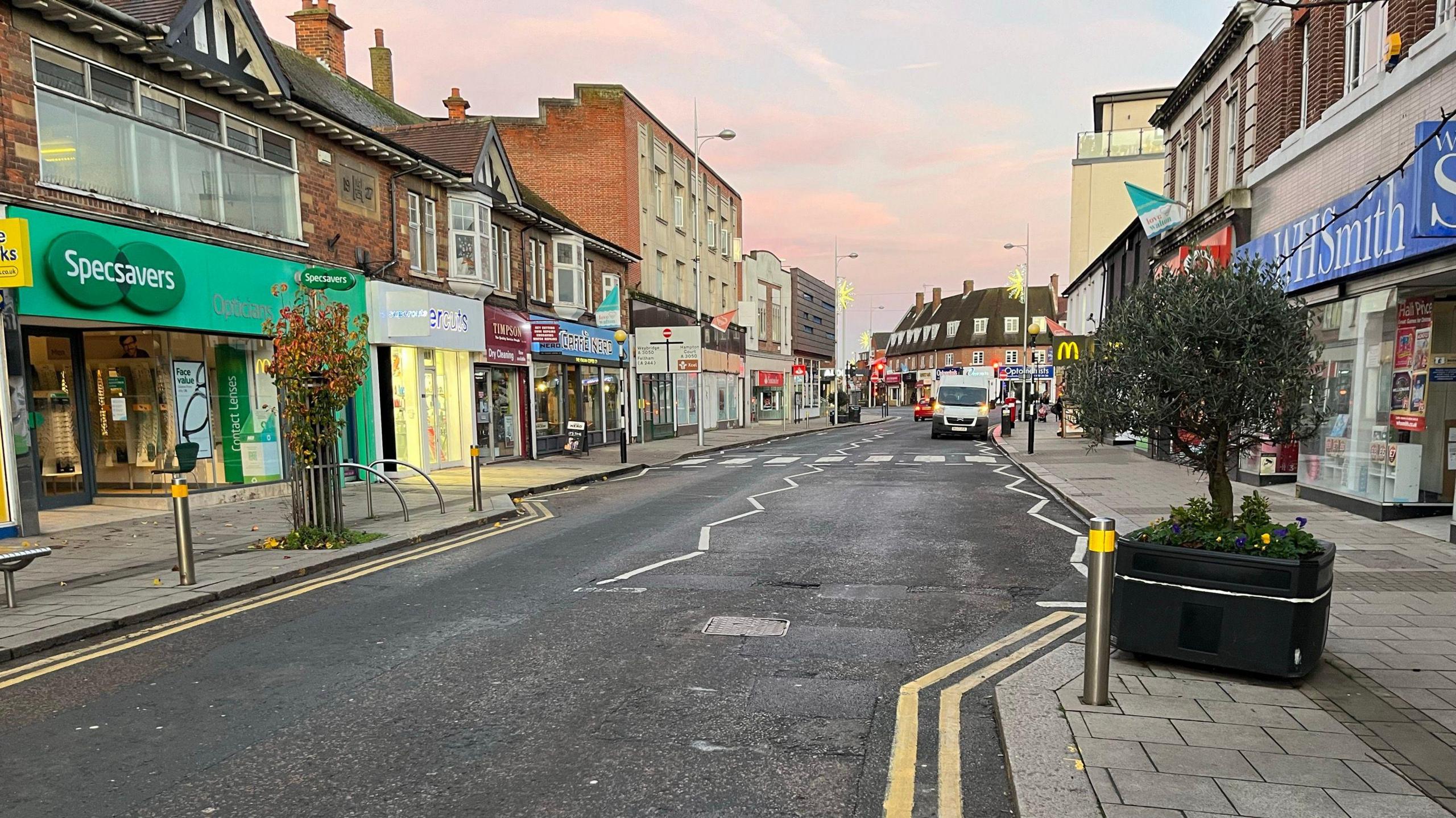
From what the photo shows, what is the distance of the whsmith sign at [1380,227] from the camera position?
7922 mm

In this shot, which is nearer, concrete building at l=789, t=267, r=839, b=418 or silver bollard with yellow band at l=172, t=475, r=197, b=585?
silver bollard with yellow band at l=172, t=475, r=197, b=585

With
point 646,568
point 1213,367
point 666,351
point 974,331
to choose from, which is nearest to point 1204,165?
point 1213,367

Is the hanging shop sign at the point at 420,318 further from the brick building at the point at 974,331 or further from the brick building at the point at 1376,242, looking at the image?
the brick building at the point at 974,331

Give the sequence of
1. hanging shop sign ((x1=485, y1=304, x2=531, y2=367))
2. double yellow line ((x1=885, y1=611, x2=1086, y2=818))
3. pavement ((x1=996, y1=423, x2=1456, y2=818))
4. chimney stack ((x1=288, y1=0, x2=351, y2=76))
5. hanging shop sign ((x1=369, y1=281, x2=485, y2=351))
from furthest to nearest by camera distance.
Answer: chimney stack ((x1=288, y1=0, x2=351, y2=76))
hanging shop sign ((x1=485, y1=304, x2=531, y2=367))
hanging shop sign ((x1=369, y1=281, x2=485, y2=351))
double yellow line ((x1=885, y1=611, x2=1086, y2=818))
pavement ((x1=996, y1=423, x2=1456, y2=818))

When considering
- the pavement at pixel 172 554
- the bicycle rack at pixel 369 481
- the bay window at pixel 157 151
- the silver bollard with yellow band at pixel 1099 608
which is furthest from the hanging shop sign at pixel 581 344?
the silver bollard with yellow band at pixel 1099 608

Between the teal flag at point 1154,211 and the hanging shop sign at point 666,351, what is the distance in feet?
49.9

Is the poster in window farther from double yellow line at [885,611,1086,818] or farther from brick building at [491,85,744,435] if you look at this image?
brick building at [491,85,744,435]

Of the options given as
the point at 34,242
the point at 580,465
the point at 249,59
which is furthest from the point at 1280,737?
the point at 580,465

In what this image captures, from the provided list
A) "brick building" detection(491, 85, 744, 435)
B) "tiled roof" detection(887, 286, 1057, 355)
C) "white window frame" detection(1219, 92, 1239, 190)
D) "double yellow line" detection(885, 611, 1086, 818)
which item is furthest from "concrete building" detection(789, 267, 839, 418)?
"double yellow line" detection(885, 611, 1086, 818)

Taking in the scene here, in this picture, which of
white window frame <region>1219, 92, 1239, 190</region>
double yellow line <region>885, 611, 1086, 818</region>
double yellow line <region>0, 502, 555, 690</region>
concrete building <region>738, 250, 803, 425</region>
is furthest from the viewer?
concrete building <region>738, 250, 803, 425</region>

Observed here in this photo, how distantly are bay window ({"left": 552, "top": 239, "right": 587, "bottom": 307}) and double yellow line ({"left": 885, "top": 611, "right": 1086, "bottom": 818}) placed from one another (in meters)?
21.0

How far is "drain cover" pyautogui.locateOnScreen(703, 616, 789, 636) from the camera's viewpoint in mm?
6078

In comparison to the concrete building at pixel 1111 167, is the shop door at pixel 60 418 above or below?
below

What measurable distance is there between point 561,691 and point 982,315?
86687 millimetres
